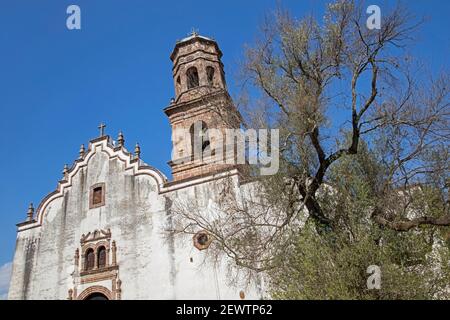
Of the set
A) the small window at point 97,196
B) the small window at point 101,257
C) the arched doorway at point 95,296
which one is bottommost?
the arched doorway at point 95,296

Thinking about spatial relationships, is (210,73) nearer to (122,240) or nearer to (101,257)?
(122,240)

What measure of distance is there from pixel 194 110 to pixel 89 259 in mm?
8426

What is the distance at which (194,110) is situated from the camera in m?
22.9

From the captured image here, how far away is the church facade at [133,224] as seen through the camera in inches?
750

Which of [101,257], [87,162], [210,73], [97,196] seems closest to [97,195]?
[97,196]

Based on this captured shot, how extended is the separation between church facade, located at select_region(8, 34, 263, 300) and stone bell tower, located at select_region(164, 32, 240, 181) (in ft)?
0.17

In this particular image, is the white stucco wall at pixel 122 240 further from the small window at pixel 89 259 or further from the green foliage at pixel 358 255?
the green foliage at pixel 358 255

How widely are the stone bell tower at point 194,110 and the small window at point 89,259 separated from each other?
16.5 feet

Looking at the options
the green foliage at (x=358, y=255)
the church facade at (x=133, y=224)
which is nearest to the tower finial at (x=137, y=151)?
the church facade at (x=133, y=224)

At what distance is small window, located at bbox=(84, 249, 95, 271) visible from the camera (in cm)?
2106

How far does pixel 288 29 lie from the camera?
12.5 meters

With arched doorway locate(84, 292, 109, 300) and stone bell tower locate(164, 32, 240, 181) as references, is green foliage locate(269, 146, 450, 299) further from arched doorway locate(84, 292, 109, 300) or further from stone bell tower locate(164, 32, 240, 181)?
arched doorway locate(84, 292, 109, 300)
